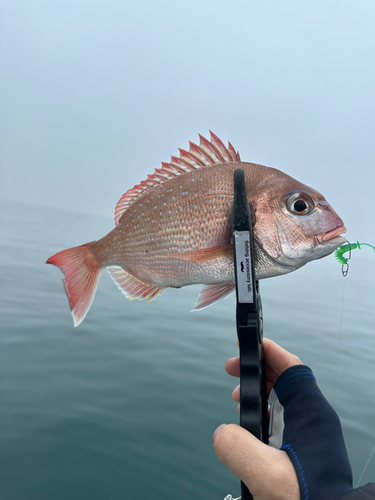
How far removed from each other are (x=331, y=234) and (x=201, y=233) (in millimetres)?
477

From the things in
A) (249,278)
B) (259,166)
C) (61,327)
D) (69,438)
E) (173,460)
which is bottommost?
(173,460)

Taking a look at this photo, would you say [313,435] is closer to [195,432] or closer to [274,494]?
[274,494]

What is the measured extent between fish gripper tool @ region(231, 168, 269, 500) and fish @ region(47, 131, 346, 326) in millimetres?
84

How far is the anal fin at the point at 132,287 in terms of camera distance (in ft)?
4.51

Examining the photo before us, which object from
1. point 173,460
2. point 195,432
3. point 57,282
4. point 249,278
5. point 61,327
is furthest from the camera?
point 57,282

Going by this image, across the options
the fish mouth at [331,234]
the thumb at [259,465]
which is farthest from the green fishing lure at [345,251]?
the thumb at [259,465]

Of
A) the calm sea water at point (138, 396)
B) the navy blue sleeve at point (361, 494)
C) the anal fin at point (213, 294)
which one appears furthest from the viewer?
the calm sea water at point (138, 396)

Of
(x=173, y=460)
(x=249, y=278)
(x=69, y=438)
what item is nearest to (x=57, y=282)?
(x=69, y=438)

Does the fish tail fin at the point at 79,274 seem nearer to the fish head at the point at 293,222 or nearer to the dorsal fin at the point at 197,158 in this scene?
the dorsal fin at the point at 197,158

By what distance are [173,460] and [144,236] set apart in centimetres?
388

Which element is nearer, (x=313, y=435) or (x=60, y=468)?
(x=313, y=435)

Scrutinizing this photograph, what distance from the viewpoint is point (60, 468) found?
3752 millimetres

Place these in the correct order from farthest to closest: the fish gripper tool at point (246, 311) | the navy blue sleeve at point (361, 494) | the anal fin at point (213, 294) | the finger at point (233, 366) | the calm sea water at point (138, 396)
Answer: the calm sea water at point (138, 396) < the finger at point (233, 366) < the anal fin at point (213, 294) < the fish gripper tool at point (246, 311) < the navy blue sleeve at point (361, 494)

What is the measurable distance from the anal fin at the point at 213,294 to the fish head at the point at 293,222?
21 cm
